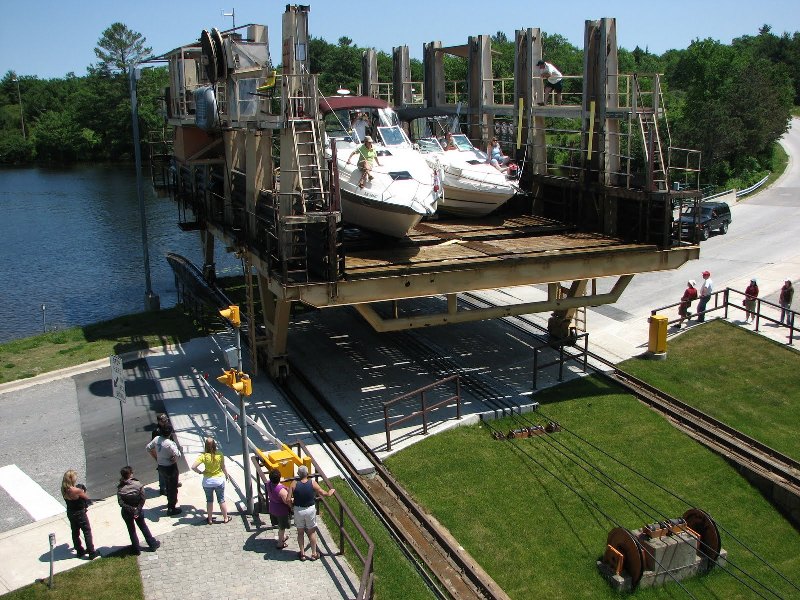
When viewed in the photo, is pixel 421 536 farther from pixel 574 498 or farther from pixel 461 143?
pixel 461 143

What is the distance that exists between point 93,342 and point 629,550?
15757mm

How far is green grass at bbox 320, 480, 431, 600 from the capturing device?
10.9 m

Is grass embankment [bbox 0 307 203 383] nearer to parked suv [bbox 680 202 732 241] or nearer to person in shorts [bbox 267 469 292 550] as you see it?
person in shorts [bbox 267 469 292 550]

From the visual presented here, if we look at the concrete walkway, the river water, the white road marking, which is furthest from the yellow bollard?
the river water

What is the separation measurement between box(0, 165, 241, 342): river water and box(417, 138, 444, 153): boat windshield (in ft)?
42.5

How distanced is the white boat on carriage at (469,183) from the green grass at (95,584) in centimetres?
1176

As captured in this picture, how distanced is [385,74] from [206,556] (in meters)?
98.0

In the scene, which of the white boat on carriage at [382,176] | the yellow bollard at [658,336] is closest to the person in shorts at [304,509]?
the white boat on carriage at [382,176]

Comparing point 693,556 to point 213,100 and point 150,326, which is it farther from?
point 150,326

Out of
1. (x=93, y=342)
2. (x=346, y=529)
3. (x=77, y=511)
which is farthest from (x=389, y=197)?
(x=93, y=342)

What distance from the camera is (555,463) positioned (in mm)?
14398

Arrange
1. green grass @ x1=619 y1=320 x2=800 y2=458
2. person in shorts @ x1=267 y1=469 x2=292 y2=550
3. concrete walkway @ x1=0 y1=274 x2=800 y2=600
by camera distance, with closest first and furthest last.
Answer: concrete walkway @ x1=0 y1=274 x2=800 y2=600, person in shorts @ x1=267 y1=469 x2=292 y2=550, green grass @ x1=619 y1=320 x2=800 y2=458

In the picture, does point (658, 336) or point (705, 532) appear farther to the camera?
point (658, 336)

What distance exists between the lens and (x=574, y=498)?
1332 cm
